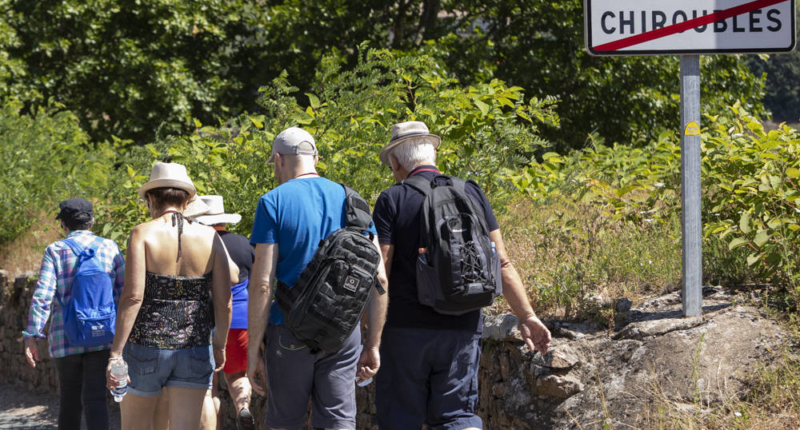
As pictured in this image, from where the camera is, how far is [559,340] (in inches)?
171

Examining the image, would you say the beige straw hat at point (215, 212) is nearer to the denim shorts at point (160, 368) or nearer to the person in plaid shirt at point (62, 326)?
the person in plaid shirt at point (62, 326)

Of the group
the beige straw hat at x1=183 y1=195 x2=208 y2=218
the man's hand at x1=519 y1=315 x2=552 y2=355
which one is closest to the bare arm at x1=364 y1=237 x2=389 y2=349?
the man's hand at x1=519 y1=315 x2=552 y2=355

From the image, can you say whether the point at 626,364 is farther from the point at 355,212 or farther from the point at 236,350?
the point at 236,350

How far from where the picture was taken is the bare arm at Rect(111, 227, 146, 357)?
3859 millimetres

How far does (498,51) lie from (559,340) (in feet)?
42.4

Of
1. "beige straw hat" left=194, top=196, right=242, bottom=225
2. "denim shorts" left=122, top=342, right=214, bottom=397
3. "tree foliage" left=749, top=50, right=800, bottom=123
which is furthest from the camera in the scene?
"tree foliage" left=749, top=50, right=800, bottom=123

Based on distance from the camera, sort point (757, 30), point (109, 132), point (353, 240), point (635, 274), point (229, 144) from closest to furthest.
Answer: point (353, 240), point (757, 30), point (635, 274), point (229, 144), point (109, 132)

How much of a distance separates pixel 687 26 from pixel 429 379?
2.25 meters

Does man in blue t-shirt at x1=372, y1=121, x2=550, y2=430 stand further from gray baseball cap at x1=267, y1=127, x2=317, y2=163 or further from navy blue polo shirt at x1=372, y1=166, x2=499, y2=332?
gray baseball cap at x1=267, y1=127, x2=317, y2=163

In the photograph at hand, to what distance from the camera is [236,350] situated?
210 inches

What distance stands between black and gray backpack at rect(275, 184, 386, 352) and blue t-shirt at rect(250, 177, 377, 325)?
0.28 feet

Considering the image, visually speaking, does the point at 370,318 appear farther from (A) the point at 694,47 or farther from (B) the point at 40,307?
(B) the point at 40,307

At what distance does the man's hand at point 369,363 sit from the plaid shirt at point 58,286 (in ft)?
6.94

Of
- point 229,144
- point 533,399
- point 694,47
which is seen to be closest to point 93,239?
point 229,144
